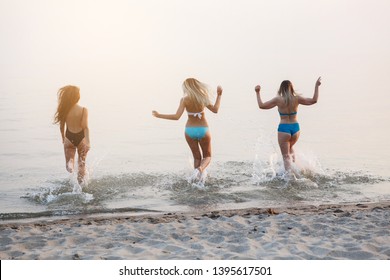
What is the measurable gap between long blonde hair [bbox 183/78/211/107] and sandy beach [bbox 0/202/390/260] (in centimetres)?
201

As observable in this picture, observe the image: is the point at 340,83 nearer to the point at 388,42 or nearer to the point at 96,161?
the point at 96,161

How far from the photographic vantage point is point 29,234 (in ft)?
19.2

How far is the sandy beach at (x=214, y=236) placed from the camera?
5031 millimetres

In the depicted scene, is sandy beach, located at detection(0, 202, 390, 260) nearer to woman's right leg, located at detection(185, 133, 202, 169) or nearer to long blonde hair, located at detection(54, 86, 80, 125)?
woman's right leg, located at detection(185, 133, 202, 169)

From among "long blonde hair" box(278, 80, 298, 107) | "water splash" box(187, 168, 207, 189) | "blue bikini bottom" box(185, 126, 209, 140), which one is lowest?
"water splash" box(187, 168, 207, 189)

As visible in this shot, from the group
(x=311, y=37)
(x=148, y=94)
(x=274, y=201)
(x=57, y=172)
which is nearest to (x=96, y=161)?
(x=57, y=172)

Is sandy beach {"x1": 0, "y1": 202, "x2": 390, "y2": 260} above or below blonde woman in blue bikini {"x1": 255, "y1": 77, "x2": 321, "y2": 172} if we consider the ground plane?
below

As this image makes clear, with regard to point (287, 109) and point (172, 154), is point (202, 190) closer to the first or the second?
point (287, 109)

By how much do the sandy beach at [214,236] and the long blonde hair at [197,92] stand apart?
201 centimetres

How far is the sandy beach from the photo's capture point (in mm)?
5031

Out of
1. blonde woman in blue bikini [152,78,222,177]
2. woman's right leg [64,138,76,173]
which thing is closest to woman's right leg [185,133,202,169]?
blonde woman in blue bikini [152,78,222,177]

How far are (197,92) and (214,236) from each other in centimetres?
309

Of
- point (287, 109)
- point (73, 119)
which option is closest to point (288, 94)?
point (287, 109)

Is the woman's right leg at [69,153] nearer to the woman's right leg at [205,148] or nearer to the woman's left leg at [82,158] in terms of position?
the woman's left leg at [82,158]
